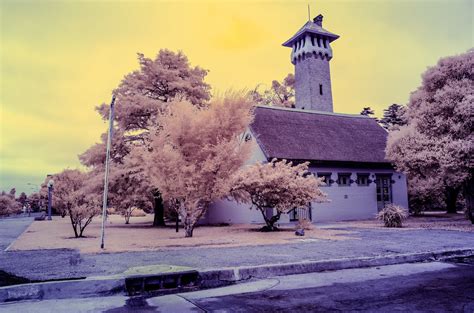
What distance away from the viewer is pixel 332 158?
80.6 ft

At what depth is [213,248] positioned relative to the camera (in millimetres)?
11234

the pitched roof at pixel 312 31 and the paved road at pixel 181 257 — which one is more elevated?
the pitched roof at pixel 312 31

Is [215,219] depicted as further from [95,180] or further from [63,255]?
[63,255]

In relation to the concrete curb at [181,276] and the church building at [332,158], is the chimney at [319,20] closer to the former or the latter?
the church building at [332,158]

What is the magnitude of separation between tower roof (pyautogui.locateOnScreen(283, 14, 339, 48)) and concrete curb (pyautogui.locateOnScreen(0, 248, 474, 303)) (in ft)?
108

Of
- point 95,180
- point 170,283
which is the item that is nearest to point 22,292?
point 170,283

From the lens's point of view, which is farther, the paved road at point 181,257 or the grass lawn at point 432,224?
the grass lawn at point 432,224

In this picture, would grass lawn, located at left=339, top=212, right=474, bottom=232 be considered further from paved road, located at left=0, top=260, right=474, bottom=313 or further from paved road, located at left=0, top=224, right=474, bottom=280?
paved road, located at left=0, top=260, right=474, bottom=313

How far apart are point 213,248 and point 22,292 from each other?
616 cm

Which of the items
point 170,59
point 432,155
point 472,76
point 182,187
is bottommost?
point 182,187

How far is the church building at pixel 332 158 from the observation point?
933 inches

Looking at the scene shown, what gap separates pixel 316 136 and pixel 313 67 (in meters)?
13.7

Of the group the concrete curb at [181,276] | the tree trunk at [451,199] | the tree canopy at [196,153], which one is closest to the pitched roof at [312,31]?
the tree trunk at [451,199]

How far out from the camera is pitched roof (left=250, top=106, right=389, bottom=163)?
23.6 m
